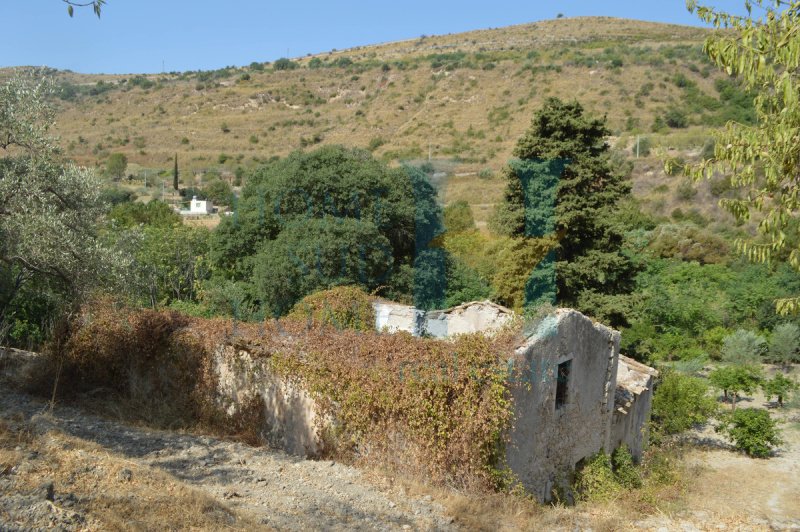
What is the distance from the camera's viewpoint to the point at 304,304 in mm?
13547

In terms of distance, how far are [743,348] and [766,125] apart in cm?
1848

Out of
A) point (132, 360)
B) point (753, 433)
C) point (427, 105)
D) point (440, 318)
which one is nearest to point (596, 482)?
point (440, 318)

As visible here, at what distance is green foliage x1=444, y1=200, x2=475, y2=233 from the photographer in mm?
29953

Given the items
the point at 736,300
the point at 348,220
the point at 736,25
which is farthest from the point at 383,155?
the point at 736,25

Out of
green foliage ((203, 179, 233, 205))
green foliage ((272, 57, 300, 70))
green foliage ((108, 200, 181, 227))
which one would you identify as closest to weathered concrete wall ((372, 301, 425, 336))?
green foliage ((108, 200, 181, 227))

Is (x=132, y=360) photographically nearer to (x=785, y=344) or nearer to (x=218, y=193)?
(x=785, y=344)

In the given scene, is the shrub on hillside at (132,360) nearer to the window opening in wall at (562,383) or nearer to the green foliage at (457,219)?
the window opening in wall at (562,383)

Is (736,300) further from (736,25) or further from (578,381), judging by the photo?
(736,25)

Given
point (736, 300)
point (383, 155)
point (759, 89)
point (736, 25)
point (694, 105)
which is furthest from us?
point (694, 105)

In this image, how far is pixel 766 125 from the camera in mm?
7129

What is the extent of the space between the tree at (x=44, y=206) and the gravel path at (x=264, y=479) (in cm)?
226

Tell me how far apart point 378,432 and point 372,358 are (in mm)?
998

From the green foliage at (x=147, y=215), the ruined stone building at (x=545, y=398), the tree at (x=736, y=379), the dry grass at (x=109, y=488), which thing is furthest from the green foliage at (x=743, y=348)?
the green foliage at (x=147, y=215)

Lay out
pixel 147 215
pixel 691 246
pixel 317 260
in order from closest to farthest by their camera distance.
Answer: pixel 317 260
pixel 147 215
pixel 691 246
